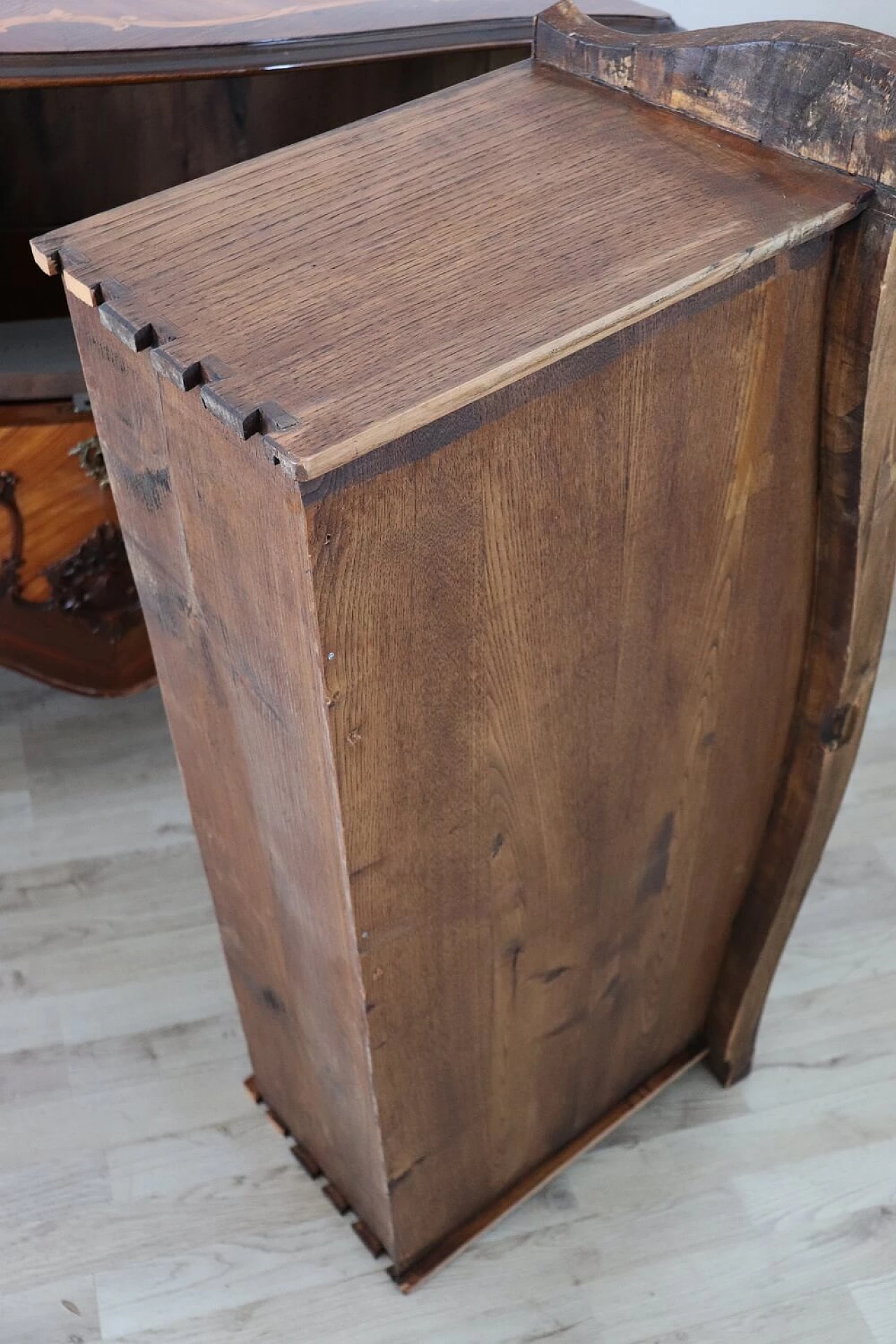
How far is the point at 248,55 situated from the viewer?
38.7 inches

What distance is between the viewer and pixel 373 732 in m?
0.65

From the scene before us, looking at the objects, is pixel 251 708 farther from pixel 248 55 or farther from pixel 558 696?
pixel 248 55

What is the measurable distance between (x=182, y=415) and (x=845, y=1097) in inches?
36.9

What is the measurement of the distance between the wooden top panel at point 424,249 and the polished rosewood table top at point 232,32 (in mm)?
317

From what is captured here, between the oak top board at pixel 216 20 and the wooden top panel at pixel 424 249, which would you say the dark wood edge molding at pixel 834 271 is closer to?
the wooden top panel at pixel 424 249

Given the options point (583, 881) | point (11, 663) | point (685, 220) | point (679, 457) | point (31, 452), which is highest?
point (685, 220)

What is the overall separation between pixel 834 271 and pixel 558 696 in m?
0.27

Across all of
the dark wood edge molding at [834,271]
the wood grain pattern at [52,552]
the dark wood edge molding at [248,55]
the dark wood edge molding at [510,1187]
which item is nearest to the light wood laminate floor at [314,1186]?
the dark wood edge molding at [510,1187]

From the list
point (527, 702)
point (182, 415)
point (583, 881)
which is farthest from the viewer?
point (583, 881)

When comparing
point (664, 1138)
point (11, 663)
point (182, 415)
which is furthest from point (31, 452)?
point (664, 1138)

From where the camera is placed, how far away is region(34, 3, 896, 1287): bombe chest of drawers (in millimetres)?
575

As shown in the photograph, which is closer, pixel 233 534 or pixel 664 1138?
pixel 233 534

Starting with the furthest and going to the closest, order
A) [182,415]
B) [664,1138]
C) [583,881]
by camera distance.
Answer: [664,1138] < [583,881] < [182,415]

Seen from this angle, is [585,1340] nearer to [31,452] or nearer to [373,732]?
[373,732]
